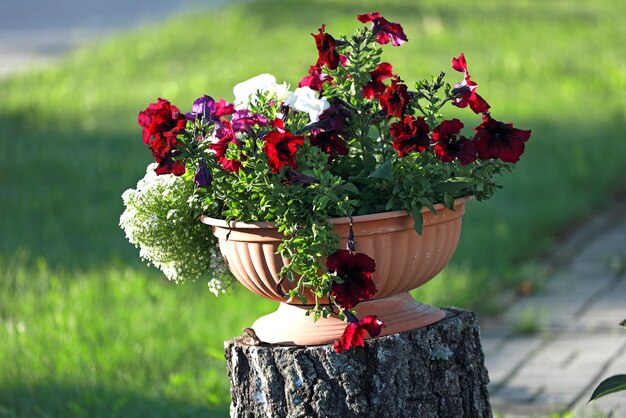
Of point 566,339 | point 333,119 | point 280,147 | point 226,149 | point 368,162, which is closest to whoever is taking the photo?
point 280,147

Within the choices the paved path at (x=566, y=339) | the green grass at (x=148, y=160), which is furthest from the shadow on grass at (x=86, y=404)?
the paved path at (x=566, y=339)

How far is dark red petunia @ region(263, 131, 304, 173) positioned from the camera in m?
2.45

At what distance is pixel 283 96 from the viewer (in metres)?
2.68

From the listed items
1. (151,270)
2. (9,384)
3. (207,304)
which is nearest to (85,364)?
(9,384)

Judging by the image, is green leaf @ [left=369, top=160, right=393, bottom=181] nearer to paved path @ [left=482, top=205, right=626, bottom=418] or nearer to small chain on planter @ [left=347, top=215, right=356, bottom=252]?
small chain on planter @ [left=347, top=215, right=356, bottom=252]

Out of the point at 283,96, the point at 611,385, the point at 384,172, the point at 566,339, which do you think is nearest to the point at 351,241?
the point at 384,172

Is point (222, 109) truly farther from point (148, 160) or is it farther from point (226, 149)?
point (148, 160)

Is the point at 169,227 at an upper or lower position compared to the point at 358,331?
upper

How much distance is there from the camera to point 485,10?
1147cm

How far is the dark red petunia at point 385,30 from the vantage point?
271 centimetres

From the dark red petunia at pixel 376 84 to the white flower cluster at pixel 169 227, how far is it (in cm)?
52

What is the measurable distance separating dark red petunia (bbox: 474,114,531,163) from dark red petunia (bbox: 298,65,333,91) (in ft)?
1.49

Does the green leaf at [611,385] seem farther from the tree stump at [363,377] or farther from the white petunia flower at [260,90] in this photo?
the white petunia flower at [260,90]

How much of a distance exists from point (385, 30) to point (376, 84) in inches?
6.1
